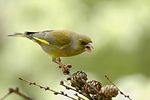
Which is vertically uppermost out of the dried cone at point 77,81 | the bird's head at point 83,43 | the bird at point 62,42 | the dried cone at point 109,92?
the bird at point 62,42

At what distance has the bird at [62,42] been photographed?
5.39 ft

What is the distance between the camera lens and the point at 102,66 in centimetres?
316

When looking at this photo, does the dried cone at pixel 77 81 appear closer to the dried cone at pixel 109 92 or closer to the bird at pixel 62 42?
the dried cone at pixel 109 92

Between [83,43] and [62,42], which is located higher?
[62,42]

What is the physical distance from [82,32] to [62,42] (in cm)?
144

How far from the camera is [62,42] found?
1.79 m

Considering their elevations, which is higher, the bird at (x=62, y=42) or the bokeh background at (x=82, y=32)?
the bokeh background at (x=82, y=32)

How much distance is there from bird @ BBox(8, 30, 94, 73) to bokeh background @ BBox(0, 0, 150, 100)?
81 cm

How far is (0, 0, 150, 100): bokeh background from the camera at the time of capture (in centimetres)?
290

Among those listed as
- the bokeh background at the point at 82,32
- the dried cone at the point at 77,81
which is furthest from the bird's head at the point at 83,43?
the bokeh background at the point at 82,32

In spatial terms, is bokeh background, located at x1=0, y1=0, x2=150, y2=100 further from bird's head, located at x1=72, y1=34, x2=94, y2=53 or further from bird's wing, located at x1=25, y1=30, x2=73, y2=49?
bird's head, located at x1=72, y1=34, x2=94, y2=53

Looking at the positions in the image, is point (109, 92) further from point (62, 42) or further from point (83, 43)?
point (62, 42)

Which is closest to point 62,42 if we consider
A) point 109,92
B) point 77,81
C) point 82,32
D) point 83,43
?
point 83,43

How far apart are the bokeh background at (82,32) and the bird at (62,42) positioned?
2.66 feet
